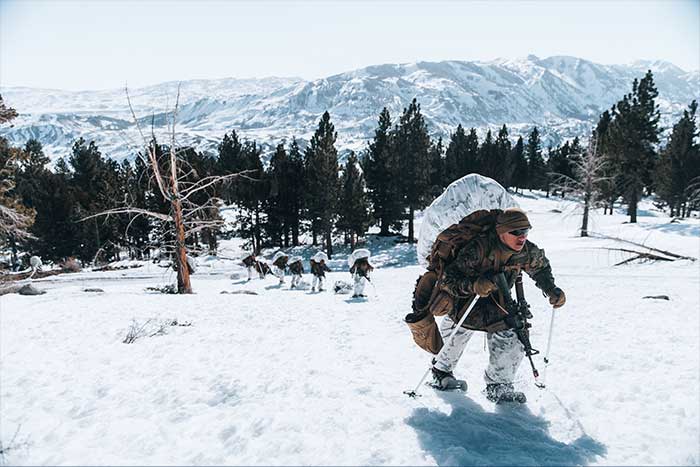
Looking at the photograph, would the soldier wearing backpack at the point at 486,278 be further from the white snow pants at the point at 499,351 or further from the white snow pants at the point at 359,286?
the white snow pants at the point at 359,286

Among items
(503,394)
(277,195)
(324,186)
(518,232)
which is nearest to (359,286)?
(503,394)

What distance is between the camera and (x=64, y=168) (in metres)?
59.8

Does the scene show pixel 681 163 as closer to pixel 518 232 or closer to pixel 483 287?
pixel 518 232

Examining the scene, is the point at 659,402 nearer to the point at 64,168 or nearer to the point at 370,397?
the point at 370,397

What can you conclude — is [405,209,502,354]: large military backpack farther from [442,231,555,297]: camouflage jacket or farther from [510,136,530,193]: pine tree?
[510,136,530,193]: pine tree

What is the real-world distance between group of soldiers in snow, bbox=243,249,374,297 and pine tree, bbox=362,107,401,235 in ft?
59.3

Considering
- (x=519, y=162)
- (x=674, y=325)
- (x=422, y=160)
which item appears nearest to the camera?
(x=674, y=325)

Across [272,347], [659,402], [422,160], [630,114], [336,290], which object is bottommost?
[336,290]

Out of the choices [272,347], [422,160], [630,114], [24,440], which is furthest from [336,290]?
[630,114]

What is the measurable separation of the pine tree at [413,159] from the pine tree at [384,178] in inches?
30.2

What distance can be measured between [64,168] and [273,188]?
40711mm

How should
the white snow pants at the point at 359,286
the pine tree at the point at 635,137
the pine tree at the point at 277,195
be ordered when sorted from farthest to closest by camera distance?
the pine tree at the point at 277,195 → the pine tree at the point at 635,137 → the white snow pants at the point at 359,286

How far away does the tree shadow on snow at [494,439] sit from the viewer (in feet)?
9.77

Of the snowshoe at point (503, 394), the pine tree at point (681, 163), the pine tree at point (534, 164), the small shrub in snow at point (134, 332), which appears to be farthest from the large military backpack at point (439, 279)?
the pine tree at point (534, 164)
